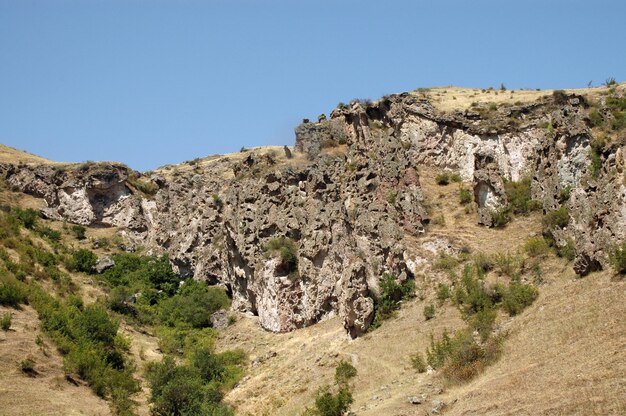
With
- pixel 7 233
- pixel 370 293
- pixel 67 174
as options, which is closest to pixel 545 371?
pixel 370 293

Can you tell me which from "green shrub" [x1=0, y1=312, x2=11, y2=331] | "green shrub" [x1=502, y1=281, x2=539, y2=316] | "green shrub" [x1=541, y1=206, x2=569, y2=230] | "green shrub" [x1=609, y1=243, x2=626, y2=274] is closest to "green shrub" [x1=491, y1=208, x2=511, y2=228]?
"green shrub" [x1=541, y1=206, x2=569, y2=230]

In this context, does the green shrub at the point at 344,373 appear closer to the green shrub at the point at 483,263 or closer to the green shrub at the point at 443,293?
the green shrub at the point at 443,293

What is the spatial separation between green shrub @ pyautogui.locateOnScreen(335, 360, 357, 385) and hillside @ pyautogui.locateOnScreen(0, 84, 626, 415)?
0.38 meters

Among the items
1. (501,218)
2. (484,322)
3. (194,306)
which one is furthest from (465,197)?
(194,306)

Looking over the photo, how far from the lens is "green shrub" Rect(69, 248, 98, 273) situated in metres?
42.4

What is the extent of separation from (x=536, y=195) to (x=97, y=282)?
25.6 metres

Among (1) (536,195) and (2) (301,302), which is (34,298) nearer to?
(2) (301,302)

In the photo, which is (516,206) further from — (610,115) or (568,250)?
(610,115)

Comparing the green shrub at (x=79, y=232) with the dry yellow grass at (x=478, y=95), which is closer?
the dry yellow grass at (x=478, y=95)

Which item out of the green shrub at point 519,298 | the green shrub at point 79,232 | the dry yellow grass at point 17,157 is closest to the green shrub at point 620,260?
the green shrub at point 519,298

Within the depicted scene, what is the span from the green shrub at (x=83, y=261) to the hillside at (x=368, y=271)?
1.04 feet

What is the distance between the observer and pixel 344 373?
997 inches

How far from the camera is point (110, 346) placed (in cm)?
3316

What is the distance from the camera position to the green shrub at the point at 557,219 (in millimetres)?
29828
